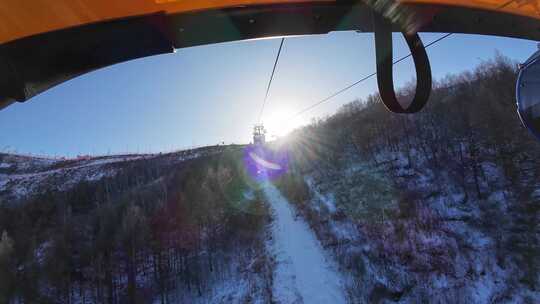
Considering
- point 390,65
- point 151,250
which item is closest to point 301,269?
point 390,65

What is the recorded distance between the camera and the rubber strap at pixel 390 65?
1.13 metres

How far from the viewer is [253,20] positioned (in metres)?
1.06

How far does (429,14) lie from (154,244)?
3328 cm

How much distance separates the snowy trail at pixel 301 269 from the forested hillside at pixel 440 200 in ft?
2.78

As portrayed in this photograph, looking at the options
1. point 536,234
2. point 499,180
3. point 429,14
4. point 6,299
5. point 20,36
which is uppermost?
point 429,14

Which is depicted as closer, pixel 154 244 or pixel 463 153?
pixel 463 153

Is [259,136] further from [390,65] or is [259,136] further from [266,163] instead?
[390,65]

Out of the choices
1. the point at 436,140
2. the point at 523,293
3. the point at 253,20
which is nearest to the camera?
the point at 253,20

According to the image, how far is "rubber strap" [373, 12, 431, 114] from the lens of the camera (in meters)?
1.13

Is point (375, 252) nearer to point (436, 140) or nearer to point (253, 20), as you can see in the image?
point (436, 140)

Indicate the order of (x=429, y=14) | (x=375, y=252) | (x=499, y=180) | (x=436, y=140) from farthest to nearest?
(x=436, y=140) → (x=499, y=180) → (x=375, y=252) → (x=429, y=14)

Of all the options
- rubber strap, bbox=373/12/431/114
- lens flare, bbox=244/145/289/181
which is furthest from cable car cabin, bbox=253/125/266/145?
rubber strap, bbox=373/12/431/114

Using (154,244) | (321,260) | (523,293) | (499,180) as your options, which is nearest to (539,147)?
(499,180)

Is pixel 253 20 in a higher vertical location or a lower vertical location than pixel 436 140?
lower
